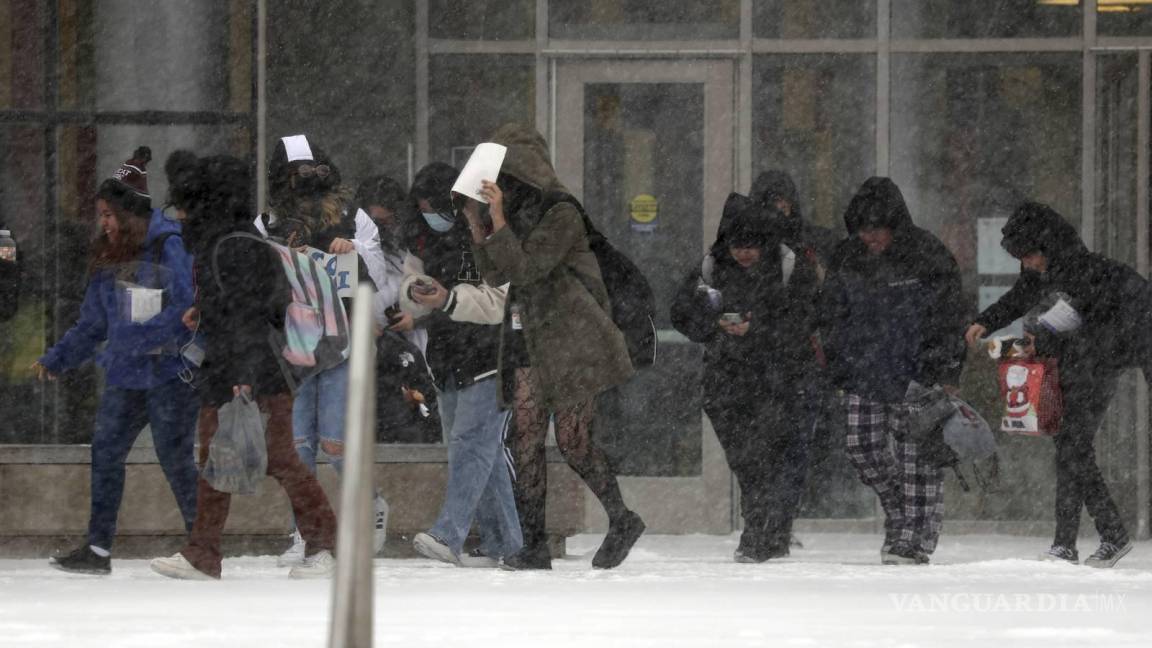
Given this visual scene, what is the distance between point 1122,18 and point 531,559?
19.1 ft

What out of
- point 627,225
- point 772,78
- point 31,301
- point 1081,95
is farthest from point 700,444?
point 31,301

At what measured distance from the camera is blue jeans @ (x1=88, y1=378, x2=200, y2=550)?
10.3 metres

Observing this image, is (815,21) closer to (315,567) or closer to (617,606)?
(315,567)

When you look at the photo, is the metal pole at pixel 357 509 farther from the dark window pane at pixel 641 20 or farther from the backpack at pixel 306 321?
the dark window pane at pixel 641 20

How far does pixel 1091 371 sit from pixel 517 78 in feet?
14.1

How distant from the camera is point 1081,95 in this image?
13.9m

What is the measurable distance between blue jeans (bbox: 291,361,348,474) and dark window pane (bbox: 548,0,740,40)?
4286mm

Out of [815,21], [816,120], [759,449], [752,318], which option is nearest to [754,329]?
[752,318]

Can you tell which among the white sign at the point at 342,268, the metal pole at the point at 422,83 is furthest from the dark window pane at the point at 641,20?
the white sign at the point at 342,268

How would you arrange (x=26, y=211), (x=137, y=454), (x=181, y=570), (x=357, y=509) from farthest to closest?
1. (x=26, y=211)
2. (x=137, y=454)
3. (x=181, y=570)
4. (x=357, y=509)

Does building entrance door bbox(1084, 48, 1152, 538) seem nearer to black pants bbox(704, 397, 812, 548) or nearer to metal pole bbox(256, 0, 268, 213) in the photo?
black pants bbox(704, 397, 812, 548)

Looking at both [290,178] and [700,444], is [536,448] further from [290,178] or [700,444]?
[700,444]

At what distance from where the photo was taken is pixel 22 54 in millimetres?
13344

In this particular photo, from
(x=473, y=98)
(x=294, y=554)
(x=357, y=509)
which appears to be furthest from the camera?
(x=473, y=98)
